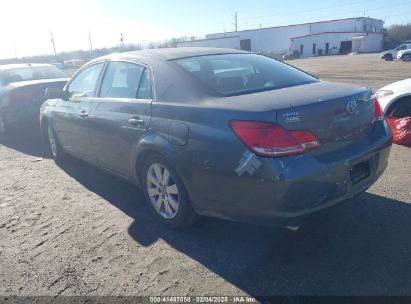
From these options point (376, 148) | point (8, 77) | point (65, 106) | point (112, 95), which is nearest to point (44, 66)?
point (8, 77)

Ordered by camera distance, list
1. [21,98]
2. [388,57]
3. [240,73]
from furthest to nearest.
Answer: [388,57]
[21,98]
[240,73]

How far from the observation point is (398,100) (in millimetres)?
5781

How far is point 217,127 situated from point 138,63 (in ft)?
4.87

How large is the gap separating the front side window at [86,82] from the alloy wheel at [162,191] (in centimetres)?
160

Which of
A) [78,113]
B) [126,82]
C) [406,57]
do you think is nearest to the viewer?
[126,82]

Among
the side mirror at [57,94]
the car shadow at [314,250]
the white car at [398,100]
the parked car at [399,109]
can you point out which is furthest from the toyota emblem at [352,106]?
the side mirror at [57,94]

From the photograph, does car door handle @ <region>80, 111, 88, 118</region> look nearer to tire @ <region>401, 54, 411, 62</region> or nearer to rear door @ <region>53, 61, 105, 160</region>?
rear door @ <region>53, 61, 105, 160</region>

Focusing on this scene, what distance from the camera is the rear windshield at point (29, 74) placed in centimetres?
813

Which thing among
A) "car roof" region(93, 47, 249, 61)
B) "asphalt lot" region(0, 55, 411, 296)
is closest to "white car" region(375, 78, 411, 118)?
"asphalt lot" region(0, 55, 411, 296)

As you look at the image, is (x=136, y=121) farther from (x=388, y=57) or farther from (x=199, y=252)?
(x=388, y=57)

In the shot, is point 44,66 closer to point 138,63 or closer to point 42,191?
point 42,191

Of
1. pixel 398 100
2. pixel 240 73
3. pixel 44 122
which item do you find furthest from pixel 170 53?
pixel 398 100

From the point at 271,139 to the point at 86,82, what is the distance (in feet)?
10.4

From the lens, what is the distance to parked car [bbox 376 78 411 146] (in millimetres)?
5539
